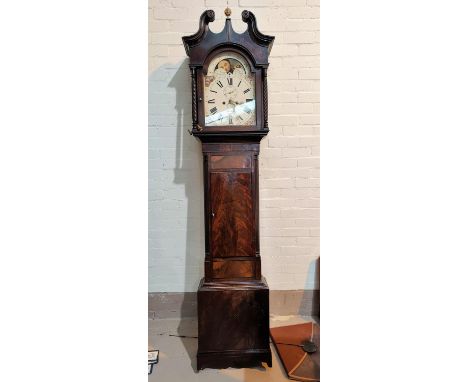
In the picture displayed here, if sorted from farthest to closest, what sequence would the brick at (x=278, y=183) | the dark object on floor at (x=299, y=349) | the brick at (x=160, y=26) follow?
1. the brick at (x=278, y=183)
2. the brick at (x=160, y=26)
3. the dark object on floor at (x=299, y=349)

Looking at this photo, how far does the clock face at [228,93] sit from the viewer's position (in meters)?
1.78

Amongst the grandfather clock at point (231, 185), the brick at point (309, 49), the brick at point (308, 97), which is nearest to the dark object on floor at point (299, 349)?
the grandfather clock at point (231, 185)

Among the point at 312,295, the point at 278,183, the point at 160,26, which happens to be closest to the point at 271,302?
the point at 312,295

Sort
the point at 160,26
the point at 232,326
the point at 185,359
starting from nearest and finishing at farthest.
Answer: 1. the point at 232,326
2. the point at 185,359
3. the point at 160,26

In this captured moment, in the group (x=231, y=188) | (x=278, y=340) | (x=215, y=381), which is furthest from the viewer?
(x=278, y=340)

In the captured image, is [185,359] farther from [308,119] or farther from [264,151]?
[308,119]

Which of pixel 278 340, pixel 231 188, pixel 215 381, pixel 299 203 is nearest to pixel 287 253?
pixel 299 203

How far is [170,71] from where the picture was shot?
2.14 meters

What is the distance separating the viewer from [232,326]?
1.77m

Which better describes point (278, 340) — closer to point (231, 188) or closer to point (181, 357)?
point (181, 357)

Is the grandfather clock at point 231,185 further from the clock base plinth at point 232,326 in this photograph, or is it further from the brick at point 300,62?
the brick at point 300,62

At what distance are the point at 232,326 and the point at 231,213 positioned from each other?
0.62 meters

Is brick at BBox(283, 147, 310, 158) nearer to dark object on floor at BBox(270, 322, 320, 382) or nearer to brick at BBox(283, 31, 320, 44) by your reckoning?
brick at BBox(283, 31, 320, 44)

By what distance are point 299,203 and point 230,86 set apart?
93 cm
